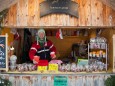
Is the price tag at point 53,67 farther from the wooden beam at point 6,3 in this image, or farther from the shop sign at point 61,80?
the wooden beam at point 6,3

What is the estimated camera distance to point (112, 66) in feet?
24.0

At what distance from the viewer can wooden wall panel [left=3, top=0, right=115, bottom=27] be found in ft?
22.8

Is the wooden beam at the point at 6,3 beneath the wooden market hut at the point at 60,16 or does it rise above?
above

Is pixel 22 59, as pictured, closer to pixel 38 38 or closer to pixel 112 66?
pixel 38 38

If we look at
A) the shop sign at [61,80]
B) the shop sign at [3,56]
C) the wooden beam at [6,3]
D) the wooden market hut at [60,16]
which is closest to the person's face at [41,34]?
the wooden market hut at [60,16]

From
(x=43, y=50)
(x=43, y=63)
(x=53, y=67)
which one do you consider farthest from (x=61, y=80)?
(x=43, y=50)

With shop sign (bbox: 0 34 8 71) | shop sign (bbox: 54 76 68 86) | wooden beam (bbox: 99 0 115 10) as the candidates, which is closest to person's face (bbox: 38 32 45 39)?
shop sign (bbox: 0 34 8 71)

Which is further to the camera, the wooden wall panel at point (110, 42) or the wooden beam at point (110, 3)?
the wooden wall panel at point (110, 42)

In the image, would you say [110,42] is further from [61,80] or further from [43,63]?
[43,63]

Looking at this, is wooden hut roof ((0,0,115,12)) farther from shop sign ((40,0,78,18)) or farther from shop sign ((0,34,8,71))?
shop sign ((0,34,8,71))

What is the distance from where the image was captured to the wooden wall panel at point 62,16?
6.96 metres

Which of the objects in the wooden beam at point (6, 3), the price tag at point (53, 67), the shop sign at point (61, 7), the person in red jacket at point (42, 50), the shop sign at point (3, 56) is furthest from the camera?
the person in red jacket at point (42, 50)

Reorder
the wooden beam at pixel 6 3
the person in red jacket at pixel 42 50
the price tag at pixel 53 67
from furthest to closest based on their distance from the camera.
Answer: the person in red jacket at pixel 42 50 → the price tag at pixel 53 67 → the wooden beam at pixel 6 3

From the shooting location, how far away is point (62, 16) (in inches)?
274
